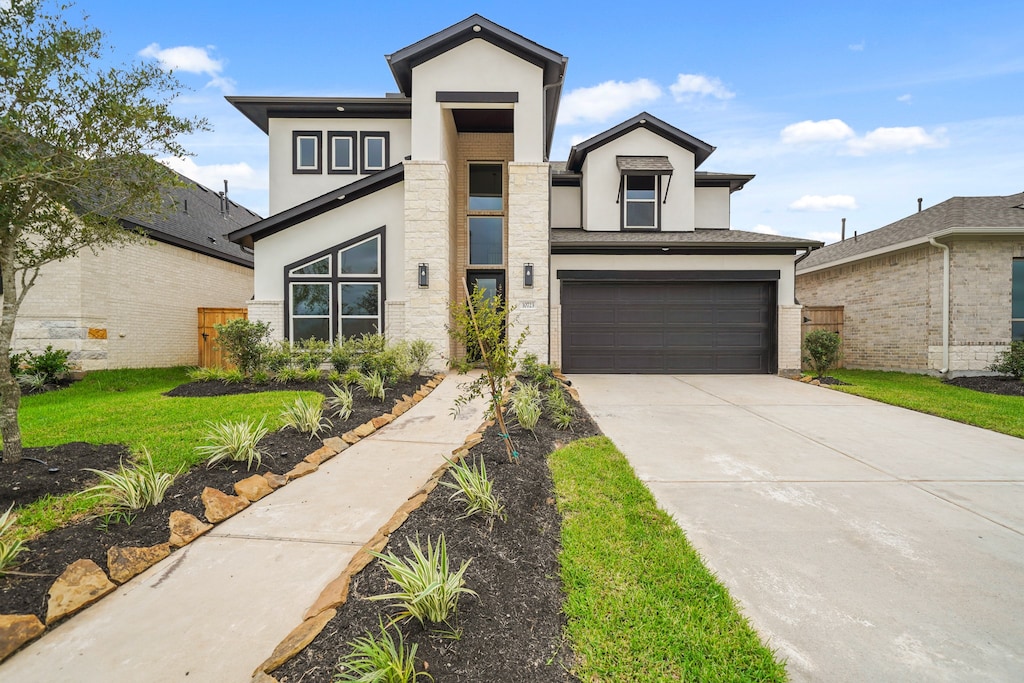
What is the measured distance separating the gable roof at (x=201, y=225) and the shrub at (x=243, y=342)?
428cm

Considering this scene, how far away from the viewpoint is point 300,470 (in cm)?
414

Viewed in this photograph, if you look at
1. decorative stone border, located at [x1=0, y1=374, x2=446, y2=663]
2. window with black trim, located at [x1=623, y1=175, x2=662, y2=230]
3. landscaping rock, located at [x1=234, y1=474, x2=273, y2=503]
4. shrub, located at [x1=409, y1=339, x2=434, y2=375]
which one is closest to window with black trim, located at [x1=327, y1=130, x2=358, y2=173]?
shrub, located at [x1=409, y1=339, x2=434, y2=375]

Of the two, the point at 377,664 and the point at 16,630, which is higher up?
the point at 377,664

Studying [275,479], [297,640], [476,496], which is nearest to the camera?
[297,640]

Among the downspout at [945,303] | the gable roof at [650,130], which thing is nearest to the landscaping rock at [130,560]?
the gable roof at [650,130]

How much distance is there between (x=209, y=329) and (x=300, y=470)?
37.9 ft

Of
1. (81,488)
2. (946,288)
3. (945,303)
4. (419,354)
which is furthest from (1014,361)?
(81,488)

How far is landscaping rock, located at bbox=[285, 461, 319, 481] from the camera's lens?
405 centimetres

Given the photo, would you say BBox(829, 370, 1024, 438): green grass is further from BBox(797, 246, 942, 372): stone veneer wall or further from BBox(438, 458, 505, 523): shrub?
BBox(438, 458, 505, 523): shrub

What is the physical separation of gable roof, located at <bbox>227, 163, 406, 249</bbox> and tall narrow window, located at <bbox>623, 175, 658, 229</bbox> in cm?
652

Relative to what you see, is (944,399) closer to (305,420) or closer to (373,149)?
(305,420)

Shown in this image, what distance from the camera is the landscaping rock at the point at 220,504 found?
3.19 metres

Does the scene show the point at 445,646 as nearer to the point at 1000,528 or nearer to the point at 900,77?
the point at 1000,528

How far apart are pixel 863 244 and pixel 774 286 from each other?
5.49 meters
